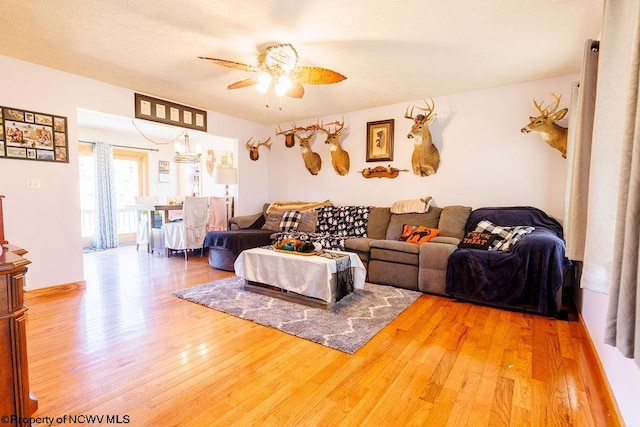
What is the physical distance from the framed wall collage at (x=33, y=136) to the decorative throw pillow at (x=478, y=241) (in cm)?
444

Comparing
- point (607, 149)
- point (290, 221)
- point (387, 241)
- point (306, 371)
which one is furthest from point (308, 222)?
point (607, 149)

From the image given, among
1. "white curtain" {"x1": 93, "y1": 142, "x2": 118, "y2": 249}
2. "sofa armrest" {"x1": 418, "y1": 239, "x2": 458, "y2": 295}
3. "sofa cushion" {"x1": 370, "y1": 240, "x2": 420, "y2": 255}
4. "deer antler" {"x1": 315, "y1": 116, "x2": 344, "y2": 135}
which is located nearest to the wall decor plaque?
"deer antler" {"x1": 315, "y1": 116, "x2": 344, "y2": 135}

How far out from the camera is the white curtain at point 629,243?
Answer: 858 millimetres

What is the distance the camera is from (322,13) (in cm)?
216

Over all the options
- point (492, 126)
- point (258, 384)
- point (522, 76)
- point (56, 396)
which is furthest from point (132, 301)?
point (522, 76)

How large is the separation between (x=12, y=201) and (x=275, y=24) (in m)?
3.10

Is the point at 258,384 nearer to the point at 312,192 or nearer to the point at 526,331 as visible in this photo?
the point at 526,331

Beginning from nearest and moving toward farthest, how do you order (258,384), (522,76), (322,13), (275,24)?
(258,384), (322,13), (275,24), (522,76)

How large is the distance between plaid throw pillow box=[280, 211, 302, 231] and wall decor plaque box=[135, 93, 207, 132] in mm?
1845

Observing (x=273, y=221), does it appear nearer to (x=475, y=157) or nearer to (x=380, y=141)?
(x=380, y=141)

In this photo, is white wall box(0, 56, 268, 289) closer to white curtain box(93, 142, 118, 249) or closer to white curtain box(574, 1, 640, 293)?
white curtain box(93, 142, 118, 249)

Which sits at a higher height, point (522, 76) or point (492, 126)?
point (522, 76)

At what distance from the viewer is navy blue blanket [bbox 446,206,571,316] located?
2.61 meters

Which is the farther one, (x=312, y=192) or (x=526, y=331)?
(x=312, y=192)
